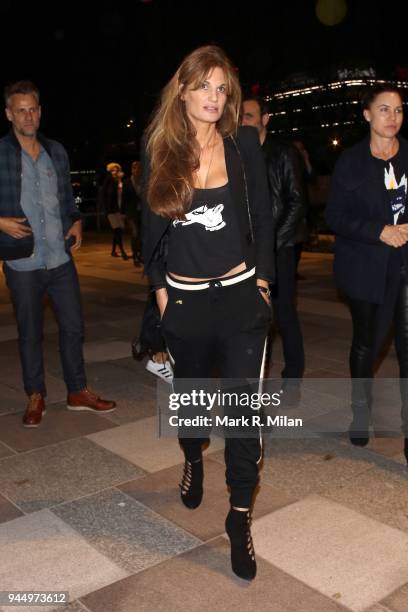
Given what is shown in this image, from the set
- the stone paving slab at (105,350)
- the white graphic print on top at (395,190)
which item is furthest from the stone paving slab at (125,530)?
the stone paving slab at (105,350)

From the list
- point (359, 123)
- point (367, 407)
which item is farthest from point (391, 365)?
point (359, 123)

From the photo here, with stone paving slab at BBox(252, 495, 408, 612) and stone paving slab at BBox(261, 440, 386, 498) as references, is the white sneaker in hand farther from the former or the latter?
stone paving slab at BBox(252, 495, 408, 612)

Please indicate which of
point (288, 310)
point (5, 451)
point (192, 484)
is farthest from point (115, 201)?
point (192, 484)

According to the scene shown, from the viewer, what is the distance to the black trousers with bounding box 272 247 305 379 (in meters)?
4.79

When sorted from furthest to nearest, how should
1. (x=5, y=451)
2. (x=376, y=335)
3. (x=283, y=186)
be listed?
(x=283, y=186) < (x=5, y=451) < (x=376, y=335)

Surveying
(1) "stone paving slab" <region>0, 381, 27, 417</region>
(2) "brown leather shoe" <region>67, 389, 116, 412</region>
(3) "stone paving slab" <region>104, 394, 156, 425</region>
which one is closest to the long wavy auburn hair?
(3) "stone paving slab" <region>104, 394, 156, 425</region>

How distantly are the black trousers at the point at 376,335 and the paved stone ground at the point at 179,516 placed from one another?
0.28 m

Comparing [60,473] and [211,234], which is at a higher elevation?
[211,234]

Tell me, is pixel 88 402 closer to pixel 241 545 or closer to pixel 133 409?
pixel 133 409

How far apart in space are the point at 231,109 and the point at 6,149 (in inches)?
86.3

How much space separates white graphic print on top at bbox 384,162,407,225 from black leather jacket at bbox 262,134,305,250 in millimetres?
784

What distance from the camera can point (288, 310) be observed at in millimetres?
4941

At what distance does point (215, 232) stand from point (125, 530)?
157 cm

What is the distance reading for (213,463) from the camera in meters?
4.16
